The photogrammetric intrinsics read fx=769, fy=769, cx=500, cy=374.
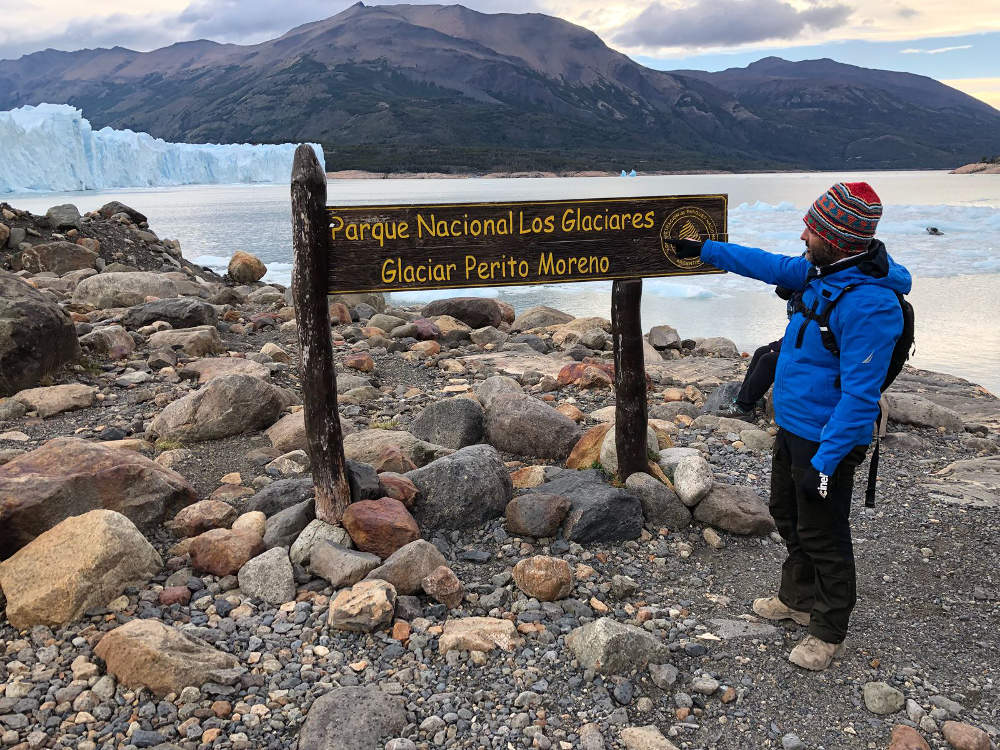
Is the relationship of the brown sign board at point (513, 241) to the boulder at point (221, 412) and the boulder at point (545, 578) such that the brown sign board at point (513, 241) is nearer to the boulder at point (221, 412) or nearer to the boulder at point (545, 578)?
the boulder at point (545, 578)

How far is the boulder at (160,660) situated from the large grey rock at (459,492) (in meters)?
1.63

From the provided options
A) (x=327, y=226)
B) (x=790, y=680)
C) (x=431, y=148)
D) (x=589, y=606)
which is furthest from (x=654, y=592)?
(x=431, y=148)

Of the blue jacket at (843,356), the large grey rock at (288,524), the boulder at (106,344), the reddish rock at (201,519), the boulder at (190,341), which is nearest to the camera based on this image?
the blue jacket at (843,356)

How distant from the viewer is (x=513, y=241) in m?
4.55

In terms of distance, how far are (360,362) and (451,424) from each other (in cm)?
299

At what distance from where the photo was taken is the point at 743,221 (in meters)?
35.8

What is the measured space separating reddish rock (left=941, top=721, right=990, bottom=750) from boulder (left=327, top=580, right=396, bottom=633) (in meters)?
2.46

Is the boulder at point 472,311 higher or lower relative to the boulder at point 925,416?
higher

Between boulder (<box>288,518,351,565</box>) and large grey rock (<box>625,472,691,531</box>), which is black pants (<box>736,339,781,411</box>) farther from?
boulder (<box>288,518,351,565</box>)

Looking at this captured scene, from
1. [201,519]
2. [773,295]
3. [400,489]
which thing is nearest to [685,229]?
[400,489]

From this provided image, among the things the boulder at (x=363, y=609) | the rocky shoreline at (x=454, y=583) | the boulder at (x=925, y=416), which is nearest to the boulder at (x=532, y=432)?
the rocky shoreline at (x=454, y=583)

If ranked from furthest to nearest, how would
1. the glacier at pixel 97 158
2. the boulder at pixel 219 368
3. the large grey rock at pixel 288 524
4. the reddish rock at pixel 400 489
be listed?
the glacier at pixel 97 158 → the boulder at pixel 219 368 → the reddish rock at pixel 400 489 → the large grey rock at pixel 288 524

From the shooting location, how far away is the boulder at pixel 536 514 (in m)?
4.72

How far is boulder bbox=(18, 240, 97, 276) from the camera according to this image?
15289 mm
